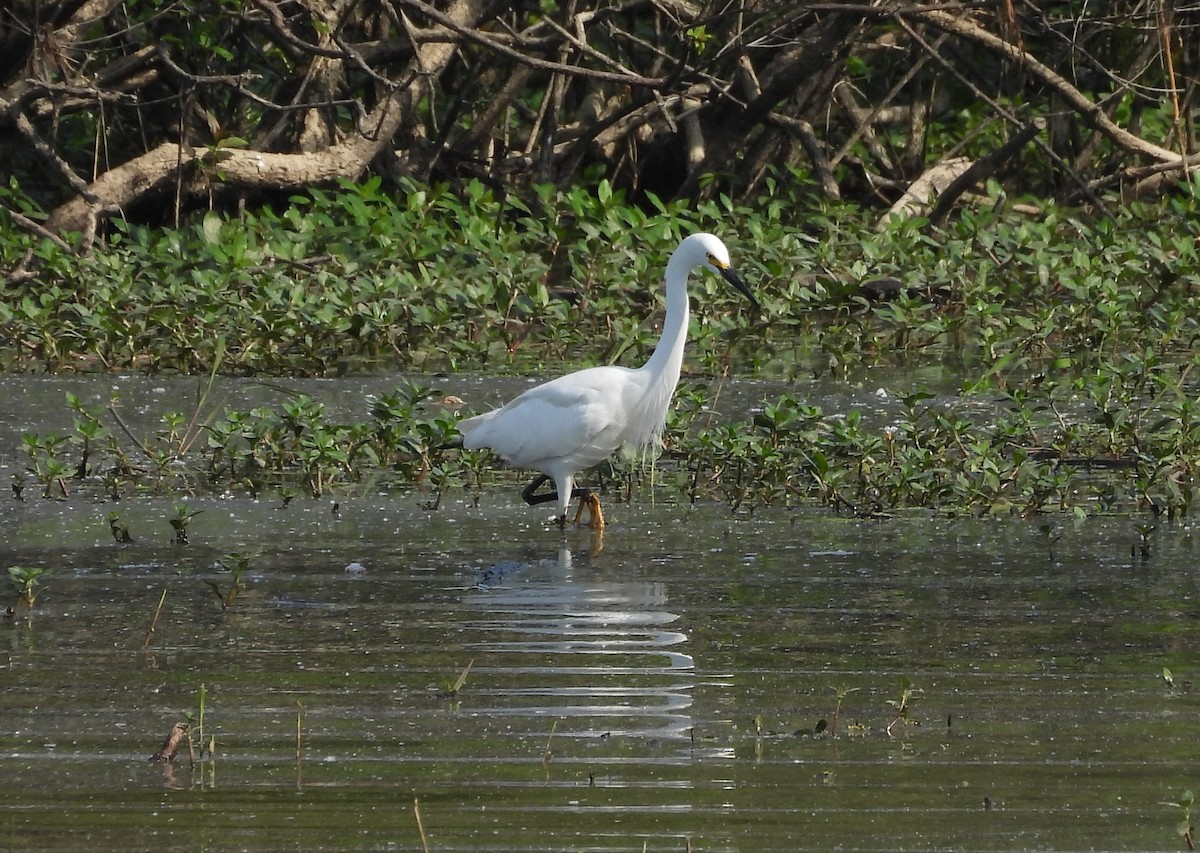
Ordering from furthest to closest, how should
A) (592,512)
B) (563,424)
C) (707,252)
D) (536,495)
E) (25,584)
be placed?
(707,252) < (536,495) < (563,424) < (592,512) < (25,584)

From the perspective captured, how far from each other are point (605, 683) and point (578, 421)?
103 inches

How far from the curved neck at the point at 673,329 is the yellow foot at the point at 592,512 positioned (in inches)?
23.5

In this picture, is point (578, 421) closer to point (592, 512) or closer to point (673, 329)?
point (592, 512)

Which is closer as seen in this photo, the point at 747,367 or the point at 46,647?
the point at 46,647

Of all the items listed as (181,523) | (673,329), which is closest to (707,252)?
(673,329)

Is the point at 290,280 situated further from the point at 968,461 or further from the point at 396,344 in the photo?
the point at 968,461

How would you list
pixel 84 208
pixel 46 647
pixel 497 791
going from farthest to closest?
pixel 84 208, pixel 46 647, pixel 497 791

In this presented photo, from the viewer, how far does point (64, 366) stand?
8.99 metres

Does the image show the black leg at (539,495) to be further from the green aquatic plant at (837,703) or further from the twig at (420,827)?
the twig at (420,827)

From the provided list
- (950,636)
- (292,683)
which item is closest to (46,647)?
(292,683)

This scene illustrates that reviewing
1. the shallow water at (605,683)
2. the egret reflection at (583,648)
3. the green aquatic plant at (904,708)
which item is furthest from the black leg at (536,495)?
the green aquatic plant at (904,708)

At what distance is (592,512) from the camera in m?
6.73

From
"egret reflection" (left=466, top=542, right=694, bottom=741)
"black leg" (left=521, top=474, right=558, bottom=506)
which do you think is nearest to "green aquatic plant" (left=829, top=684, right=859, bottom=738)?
"egret reflection" (left=466, top=542, right=694, bottom=741)

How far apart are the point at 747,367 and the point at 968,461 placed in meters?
2.52
